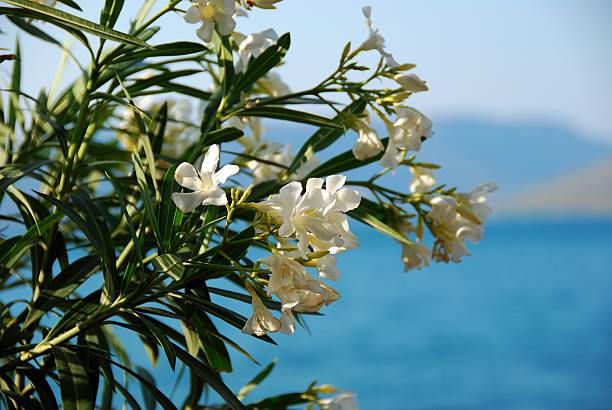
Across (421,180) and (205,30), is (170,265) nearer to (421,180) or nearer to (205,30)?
(205,30)

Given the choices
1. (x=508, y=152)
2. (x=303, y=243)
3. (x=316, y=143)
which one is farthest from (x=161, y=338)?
(x=508, y=152)

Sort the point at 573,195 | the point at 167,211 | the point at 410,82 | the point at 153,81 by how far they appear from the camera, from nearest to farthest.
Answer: the point at 167,211, the point at 410,82, the point at 153,81, the point at 573,195

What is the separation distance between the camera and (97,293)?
2.60 ft

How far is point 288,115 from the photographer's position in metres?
0.87

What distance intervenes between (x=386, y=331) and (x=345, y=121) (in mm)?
15276

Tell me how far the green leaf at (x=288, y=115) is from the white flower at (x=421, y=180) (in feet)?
0.61

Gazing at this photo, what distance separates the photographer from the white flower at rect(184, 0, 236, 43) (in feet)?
2.39

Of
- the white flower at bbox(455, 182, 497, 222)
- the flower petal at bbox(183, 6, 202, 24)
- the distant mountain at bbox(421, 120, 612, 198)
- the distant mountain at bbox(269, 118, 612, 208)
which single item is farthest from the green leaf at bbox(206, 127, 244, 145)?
the distant mountain at bbox(421, 120, 612, 198)

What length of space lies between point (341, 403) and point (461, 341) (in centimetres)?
→ 1412

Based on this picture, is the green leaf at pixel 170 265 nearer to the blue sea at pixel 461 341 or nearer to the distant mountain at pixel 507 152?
the blue sea at pixel 461 341

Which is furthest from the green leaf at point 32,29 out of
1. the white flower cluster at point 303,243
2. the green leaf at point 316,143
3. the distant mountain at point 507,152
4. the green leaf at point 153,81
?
the distant mountain at point 507,152

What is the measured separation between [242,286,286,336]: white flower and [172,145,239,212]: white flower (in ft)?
0.30

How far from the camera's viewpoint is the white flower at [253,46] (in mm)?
876

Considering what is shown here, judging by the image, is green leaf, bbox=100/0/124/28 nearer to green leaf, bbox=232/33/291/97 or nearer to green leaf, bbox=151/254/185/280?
green leaf, bbox=232/33/291/97
